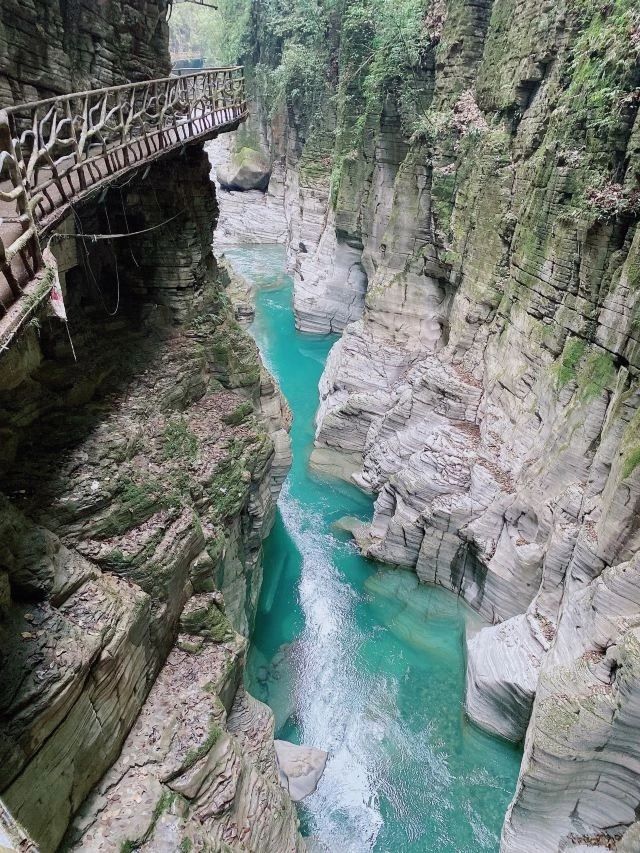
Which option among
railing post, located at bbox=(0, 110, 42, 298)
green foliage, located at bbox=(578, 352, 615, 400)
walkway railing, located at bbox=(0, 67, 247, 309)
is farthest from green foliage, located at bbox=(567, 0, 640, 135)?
railing post, located at bbox=(0, 110, 42, 298)

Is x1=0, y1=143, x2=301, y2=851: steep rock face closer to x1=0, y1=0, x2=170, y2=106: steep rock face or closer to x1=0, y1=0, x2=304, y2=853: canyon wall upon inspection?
x1=0, y1=0, x2=304, y2=853: canyon wall

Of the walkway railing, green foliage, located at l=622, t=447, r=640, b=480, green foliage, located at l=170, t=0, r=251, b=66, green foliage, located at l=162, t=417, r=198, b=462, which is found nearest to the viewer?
the walkway railing

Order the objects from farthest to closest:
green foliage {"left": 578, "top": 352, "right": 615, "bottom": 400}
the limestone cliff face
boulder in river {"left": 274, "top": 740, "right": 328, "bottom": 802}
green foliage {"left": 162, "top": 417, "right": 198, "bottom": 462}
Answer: green foliage {"left": 578, "top": 352, "right": 615, "bottom": 400}, boulder in river {"left": 274, "top": 740, "right": 328, "bottom": 802}, green foliage {"left": 162, "top": 417, "right": 198, "bottom": 462}, the limestone cliff face

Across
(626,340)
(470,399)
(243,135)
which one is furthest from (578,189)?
(243,135)

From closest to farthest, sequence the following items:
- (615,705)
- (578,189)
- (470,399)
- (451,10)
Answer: (615,705) < (578,189) < (470,399) < (451,10)

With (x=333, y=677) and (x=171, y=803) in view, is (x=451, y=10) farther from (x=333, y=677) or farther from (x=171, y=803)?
(x=171, y=803)

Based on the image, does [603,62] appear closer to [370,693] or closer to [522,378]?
[522,378]

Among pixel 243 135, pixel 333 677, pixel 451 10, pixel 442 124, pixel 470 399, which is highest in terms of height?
pixel 451 10

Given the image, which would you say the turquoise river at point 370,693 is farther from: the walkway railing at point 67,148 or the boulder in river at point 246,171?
the boulder in river at point 246,171
